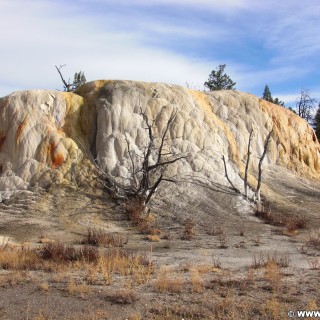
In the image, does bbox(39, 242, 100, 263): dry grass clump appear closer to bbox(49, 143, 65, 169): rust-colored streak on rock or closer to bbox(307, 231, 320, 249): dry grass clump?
bbox(307, 231, 320, 249): dry grass clump

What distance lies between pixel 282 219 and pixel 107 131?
9379mm

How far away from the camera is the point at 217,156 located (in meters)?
24.2

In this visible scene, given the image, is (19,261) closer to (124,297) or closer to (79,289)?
(79,289)

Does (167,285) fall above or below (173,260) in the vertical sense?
above

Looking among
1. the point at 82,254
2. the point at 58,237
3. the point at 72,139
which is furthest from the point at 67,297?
the point at 72,139

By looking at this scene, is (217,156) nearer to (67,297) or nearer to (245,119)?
(245,119)

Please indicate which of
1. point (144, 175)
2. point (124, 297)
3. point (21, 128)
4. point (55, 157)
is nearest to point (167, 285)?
point (124, 297)

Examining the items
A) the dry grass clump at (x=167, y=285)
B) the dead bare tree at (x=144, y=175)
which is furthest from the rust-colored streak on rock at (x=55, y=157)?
the dry grass clump at (x=167, y=285)

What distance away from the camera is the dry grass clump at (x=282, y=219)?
1881 centimetres

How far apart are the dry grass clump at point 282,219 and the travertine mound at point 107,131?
9.88 ft

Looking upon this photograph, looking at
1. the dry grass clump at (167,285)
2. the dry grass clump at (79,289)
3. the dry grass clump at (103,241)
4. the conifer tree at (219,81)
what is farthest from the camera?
the conifer tree at (219,81)

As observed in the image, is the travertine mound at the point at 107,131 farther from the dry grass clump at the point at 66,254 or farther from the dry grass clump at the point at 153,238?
the dry grass clump at the point at 66,254

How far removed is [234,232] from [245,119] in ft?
38.7

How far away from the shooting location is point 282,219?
19.7 m
